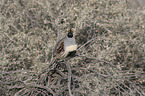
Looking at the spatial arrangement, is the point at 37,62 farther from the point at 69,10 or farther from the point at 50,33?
the point at 69,10

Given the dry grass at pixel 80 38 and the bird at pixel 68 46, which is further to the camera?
the dry grass at pixel 80 38

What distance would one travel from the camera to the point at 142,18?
1521 mm

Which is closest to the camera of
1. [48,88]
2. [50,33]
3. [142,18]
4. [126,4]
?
[48,88]

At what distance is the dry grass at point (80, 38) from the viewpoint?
1240 mm

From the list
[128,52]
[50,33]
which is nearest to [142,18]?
[128,52]

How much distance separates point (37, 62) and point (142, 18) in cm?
126

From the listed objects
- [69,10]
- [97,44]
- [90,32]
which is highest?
[69,10]

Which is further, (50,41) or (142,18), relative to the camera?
(142,18)

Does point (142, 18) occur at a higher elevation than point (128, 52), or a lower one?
higher

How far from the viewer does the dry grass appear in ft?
4.07

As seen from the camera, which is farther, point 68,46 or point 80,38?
point 80,38

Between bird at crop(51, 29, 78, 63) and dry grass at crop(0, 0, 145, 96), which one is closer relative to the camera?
bird at crop(51, 29, 78, 63)

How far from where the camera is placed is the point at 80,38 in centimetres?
151

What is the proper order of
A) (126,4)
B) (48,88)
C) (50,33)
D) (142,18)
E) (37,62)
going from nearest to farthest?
1. (48,88)
2. (37,62)
3. (50,33)
4. (142,18)
5. (126,4)
